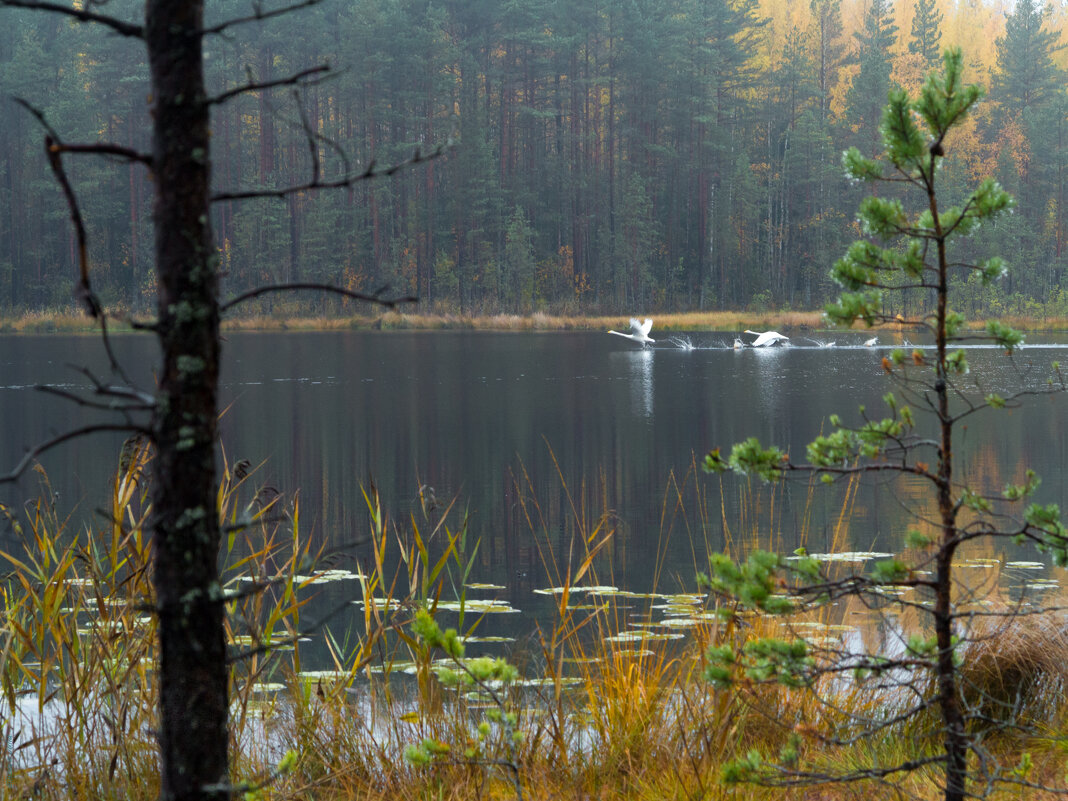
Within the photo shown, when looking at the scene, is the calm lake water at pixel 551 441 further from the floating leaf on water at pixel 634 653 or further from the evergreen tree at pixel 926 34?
the evergreen tree at pixel 926 34

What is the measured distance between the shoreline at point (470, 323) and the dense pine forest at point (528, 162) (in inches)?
107

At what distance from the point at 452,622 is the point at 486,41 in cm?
4580

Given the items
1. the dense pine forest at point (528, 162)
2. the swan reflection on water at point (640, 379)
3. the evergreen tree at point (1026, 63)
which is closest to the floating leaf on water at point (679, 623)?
the swan reflection on water at point (640, 379)

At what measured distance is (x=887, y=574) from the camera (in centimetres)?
222

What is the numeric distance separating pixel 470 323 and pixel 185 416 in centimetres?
4145

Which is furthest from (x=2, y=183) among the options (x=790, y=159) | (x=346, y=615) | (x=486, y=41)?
(x=346, y=615)

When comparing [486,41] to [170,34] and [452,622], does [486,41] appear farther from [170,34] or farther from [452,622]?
[170,34]

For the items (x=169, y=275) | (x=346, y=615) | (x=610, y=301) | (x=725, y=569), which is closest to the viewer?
(x=169, y=275)

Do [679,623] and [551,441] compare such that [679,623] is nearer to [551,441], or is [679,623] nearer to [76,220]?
[76,220]

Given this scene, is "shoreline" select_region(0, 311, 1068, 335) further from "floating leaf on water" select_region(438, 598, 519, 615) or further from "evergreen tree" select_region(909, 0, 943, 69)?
"floating leaf on water" select_region(438, 598, 519, 615)

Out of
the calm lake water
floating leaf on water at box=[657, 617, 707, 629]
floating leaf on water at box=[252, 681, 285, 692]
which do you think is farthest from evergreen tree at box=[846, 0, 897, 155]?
A: floating leaf on water at box=[252, 681, 285, 692]

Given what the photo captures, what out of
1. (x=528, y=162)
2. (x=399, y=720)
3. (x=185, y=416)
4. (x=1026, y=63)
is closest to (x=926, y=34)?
(x=1026, y=63)

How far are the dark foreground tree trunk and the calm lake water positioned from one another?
0.19 m

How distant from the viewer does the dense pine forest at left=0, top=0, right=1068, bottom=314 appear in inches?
1795
